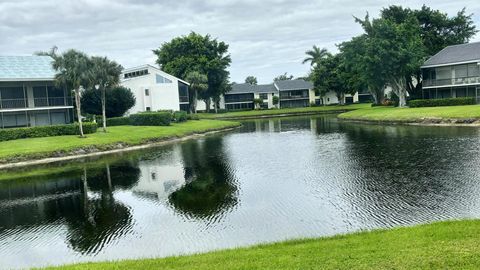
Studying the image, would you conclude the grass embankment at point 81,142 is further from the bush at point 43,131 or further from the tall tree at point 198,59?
the tall tree at point 198,59

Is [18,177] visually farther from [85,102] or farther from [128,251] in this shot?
[85,102]

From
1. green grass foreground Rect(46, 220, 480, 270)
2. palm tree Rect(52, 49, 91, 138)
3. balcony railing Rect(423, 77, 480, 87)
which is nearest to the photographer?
green grass foreground Rect(46, 220, 480, 270)

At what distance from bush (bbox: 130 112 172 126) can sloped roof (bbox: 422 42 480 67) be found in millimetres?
42629

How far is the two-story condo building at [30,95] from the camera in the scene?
52.7m

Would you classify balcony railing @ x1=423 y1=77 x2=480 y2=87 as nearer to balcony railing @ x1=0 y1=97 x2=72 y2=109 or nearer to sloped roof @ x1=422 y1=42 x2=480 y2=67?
sloped roof @ x1=422 y1=42 x2=480 y2=67

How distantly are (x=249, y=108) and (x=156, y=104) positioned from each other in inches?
2351

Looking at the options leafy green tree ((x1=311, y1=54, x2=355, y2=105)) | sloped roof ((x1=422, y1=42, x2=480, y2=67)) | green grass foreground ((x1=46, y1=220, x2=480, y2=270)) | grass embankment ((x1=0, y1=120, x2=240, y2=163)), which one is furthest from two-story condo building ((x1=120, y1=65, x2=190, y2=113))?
green grass foreground ((x1=46, y1=220, x2=480, y2=270))

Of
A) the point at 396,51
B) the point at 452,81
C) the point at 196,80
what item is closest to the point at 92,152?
the point at 396,51

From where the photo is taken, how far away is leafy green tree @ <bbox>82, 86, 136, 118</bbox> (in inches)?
2633

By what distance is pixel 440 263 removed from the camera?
881 cm

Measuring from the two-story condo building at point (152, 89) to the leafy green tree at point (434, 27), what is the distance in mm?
40567

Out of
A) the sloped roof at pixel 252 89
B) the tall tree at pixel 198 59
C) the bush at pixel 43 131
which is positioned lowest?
the bush at pixel 43 131

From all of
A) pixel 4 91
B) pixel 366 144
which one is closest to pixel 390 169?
pixel 366 144

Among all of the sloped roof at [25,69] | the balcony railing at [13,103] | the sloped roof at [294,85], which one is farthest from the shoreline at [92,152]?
the sloped roof at [294,85]
